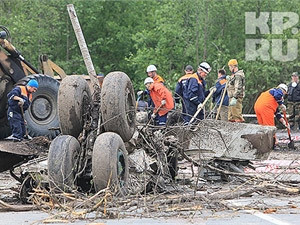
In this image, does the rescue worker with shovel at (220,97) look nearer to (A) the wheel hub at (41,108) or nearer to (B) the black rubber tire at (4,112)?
(A) the wheel hub at (41,108)

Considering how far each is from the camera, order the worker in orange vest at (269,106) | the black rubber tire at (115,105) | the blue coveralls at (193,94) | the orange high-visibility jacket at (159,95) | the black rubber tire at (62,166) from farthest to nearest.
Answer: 1. the worker in orange vest at (269,106)
2. the orange high-visibility jacket at (159,95)
3. the blue coveralls at (193,94)
4. the black rubber tire at (115,105)
5. the black rubber tire at (62,166)

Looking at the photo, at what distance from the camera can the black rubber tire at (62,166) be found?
11242 mm

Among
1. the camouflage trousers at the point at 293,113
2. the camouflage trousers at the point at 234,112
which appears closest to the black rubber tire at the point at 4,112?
the camouflage trousers at the point at 234,112

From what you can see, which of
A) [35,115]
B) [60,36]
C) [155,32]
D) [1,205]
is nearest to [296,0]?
[155,32]

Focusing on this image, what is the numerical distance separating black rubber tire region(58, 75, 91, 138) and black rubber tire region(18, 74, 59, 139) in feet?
10.6

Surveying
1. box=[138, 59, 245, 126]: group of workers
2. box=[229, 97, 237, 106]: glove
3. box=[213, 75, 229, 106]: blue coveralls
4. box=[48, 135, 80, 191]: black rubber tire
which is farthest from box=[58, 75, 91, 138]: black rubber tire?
box=[213, 75, 229, 106]: blue coveralls

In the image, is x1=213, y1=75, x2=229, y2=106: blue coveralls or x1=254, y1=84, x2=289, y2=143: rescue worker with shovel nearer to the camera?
x1=254, y1=84, x2=289, y2=143: rescue worker with shovel

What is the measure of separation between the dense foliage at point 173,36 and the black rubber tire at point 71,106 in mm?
19544

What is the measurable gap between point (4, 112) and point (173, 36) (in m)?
18.8

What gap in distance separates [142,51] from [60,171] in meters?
23.4

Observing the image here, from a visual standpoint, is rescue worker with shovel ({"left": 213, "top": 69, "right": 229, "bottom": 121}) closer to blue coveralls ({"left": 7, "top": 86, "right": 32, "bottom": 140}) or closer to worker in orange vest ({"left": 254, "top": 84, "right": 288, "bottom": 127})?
worker in orange vest ({"left": 254, "top": 84, "right": 288, "bottom": 127})

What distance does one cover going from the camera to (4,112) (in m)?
15.2

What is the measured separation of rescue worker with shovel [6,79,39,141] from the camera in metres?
14.4

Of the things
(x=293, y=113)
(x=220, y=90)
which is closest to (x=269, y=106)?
(x=220, y=90)
